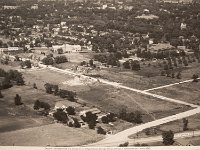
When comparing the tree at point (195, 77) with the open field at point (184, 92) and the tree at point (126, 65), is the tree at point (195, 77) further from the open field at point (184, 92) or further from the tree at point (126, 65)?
the tree at point (126, 65)

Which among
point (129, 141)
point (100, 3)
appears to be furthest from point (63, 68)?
point (100, 3)

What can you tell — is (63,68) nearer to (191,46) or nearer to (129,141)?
(191,46)

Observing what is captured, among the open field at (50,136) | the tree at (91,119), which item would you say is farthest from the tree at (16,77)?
the open field at (50,136)

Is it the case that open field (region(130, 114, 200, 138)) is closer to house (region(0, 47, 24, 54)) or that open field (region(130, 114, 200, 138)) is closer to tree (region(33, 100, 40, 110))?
tree (region(33, 100, 40, 110))

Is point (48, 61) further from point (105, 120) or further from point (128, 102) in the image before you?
point (105, 120)

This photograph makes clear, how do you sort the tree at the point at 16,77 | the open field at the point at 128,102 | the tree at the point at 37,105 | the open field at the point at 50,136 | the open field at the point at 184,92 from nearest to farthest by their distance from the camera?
1. the open field at the point at 50,136
2. the tree at the point at 37,105
3. the open field at the point at 128,102
4. the open field at the point at 184,92
5. the tree at the point at 16,77

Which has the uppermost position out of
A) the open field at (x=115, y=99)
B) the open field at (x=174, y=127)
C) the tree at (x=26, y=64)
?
the tree at (x=26, y=64)
